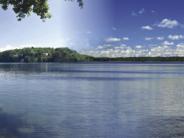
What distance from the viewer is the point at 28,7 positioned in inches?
1245

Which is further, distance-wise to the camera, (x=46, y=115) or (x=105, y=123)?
(x=46, y=115)

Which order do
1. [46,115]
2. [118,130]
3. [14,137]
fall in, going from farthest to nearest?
[46,115] → [118,130] → [14,137]

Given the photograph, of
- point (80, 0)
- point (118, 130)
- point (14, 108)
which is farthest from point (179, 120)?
point (14, 108)

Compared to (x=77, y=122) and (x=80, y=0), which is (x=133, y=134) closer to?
(x=77, y=122)

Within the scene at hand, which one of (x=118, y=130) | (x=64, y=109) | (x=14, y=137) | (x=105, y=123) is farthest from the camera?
(x=64, y=109)

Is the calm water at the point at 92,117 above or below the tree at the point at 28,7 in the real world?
below

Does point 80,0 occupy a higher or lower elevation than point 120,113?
higher

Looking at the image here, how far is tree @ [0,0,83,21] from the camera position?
31016 mm

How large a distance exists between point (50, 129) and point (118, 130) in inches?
196

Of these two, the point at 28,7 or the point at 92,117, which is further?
the point at 92,117

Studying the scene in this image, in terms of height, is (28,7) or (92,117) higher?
(28,7)

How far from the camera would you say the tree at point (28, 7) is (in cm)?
3102

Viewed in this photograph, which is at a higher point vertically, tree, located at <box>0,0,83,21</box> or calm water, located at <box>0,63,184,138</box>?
tree, located at <box>0,0,83,21</box>

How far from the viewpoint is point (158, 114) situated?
138ft
